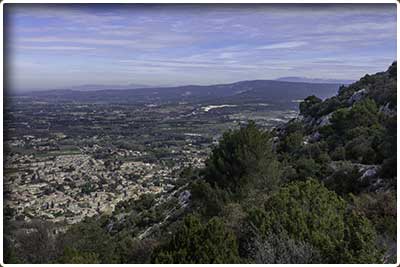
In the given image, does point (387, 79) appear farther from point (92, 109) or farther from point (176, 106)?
point (92, 109)

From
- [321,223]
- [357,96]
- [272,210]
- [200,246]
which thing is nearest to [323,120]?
[357,96]

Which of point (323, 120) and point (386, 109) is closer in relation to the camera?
point (386, 109)

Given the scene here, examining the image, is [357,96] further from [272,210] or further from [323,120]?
[272,210]

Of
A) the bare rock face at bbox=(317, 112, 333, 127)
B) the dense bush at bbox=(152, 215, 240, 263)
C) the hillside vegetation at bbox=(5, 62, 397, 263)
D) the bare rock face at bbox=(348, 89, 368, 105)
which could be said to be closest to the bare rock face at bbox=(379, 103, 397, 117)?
the hillside vegetation at bbox=(5, 62, 397, 263)

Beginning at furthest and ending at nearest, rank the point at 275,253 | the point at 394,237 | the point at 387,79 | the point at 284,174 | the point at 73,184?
the point at 387,79, the point at 73,184, the point at 284,174, the point at 394,237, the point at 275,253

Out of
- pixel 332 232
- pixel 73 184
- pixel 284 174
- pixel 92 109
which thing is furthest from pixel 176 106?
pixel 332 232

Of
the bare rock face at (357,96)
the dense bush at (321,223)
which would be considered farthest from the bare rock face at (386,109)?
the dense bush at (321,223)

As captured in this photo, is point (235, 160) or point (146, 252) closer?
Answer: point (146, 252)

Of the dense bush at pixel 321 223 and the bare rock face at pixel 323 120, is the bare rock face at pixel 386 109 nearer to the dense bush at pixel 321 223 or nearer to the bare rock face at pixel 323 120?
the bare rock face at pixel 323 120
